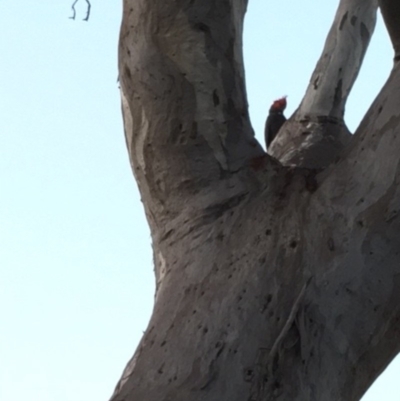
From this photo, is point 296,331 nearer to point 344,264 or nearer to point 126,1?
point 344,264

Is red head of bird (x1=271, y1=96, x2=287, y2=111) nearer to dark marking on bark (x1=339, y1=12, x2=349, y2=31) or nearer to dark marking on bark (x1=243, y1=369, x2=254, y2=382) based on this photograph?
dark marking on bark (x1=339, y1=12, x2=349, y2=31)

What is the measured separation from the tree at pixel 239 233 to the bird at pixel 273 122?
116 inches

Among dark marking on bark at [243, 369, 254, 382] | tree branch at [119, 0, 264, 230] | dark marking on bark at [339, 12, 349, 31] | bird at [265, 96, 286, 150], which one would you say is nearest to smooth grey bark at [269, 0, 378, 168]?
dark marking on bark at [339, 12, 349, 31]

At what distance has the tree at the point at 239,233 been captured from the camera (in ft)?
6.32

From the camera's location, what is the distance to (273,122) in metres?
5.67

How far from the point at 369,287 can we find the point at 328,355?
0.58 feet

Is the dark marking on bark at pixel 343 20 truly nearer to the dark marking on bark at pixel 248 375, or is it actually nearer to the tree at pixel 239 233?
the tree at pixel 239 233

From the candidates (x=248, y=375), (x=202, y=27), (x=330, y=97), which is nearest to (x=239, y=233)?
(x=248, y=375)

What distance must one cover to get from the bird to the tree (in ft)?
9.70

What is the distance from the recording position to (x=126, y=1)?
2.51 m

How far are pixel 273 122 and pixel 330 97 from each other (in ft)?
6.95

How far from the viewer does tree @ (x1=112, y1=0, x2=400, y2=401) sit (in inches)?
75.9

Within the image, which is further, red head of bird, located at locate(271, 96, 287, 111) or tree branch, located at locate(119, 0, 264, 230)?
red head of bird, located at locate(271, 96, 287, 111)

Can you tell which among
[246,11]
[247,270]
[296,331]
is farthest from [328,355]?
[246,11]
